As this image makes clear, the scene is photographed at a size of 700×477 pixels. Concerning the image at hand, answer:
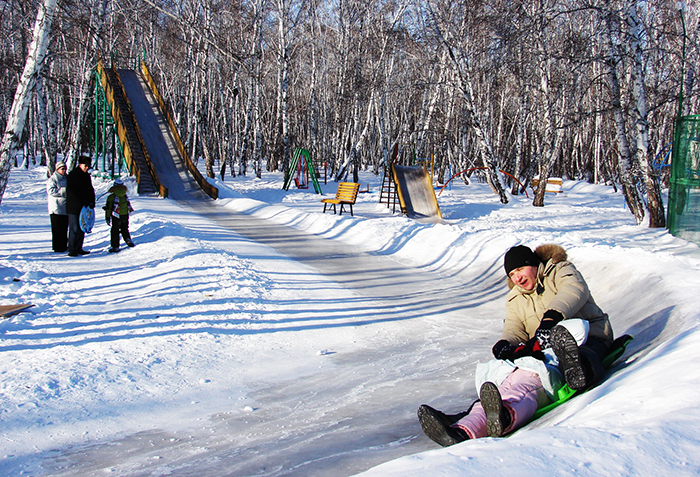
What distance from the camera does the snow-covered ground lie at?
2.61 m

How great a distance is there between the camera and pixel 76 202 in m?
9.04

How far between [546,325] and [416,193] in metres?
14.6

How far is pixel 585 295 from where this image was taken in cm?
395

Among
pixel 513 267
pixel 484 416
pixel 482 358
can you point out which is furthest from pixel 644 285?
pixel 484 416

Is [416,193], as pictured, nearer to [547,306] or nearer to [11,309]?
[11,309]

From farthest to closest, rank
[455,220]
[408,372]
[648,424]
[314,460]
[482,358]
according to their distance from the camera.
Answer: [455,220], [482,358], [408,372], [314,460], [648,424]

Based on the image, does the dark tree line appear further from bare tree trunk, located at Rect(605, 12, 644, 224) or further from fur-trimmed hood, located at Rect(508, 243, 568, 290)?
fur-trimmed hood, located at Rect(508, 243, 568, 290)

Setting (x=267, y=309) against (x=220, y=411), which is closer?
(x=220, y=411)

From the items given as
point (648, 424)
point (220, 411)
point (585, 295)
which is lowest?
point (220, 411)

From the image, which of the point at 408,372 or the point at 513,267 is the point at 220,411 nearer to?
the point at 408,372

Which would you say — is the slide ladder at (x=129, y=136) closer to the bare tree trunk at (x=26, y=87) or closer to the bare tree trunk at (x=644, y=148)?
the bare tree trunk at (x=26, y=87)

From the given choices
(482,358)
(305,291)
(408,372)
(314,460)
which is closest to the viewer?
(314,460)

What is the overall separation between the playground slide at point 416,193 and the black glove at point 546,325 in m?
12.8

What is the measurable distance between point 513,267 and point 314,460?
200 centimetres
